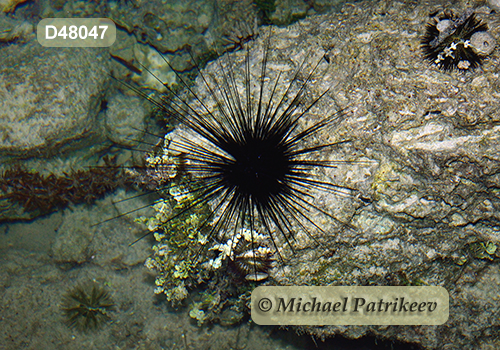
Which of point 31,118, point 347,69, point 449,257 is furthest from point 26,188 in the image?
point 449,257

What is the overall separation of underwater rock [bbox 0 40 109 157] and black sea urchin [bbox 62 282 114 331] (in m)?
2.59

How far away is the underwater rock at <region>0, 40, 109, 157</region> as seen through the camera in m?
4.95

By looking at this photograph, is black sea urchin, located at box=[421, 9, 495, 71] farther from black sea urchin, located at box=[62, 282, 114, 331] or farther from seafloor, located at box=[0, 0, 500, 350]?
black sea urchin, located at box=[62, 282, 114, 331]

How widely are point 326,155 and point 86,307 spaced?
4.67 metres

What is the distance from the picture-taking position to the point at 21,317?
482 cm

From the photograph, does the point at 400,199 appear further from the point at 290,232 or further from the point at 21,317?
the point at 21,317

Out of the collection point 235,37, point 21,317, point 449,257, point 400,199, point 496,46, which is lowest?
point 21,317

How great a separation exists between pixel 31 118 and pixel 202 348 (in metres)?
4.84

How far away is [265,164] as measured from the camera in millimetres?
3068

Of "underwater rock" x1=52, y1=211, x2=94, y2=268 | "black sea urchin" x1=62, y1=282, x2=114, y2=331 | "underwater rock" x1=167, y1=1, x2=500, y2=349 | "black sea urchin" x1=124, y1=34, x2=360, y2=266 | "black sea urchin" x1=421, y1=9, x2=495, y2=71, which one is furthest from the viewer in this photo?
"underwater rock" x1=52, y1=211, x2=94, y2=268

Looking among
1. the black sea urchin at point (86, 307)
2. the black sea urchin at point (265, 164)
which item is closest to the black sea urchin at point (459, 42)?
the black sea urchin at point (265, 164)

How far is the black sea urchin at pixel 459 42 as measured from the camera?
114 inches

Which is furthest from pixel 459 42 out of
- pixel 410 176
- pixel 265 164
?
pixel 265 164

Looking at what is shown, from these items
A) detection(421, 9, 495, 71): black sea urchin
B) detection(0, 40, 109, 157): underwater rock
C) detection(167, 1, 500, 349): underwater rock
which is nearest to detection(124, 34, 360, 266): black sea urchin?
detection(167, 1, 500, 349): underwater rock
